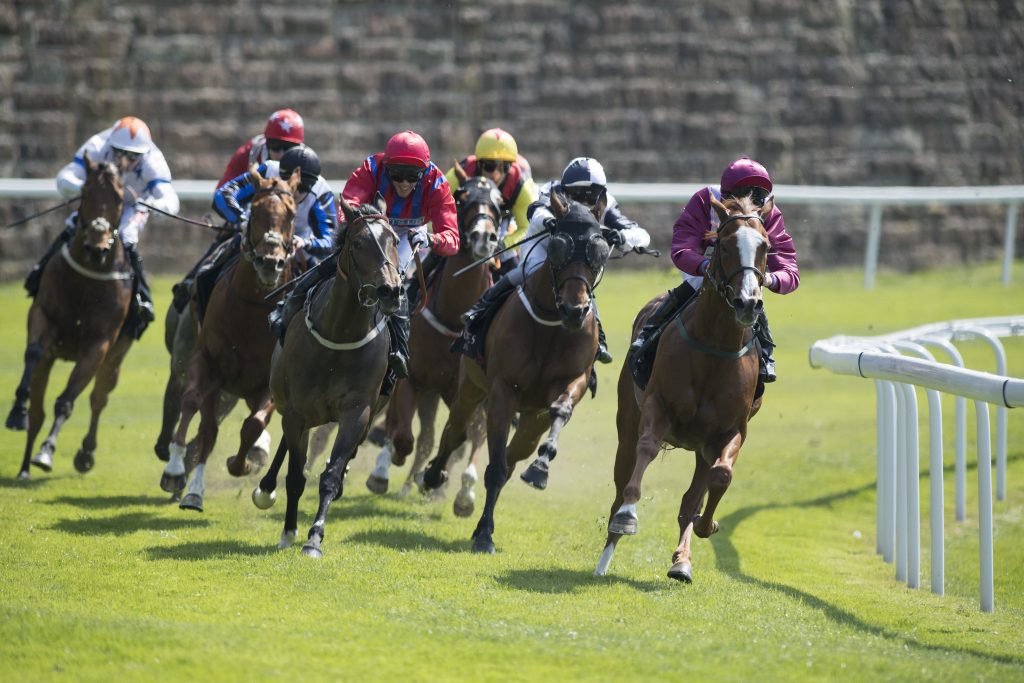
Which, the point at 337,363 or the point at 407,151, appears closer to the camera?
the point at 337,363

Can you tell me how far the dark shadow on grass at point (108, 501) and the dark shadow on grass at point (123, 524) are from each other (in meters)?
0.33

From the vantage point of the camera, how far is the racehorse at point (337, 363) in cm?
775

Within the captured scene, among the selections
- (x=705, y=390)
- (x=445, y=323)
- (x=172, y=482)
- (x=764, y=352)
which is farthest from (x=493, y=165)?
(x=705, y=390)

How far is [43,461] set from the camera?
9.92 meters

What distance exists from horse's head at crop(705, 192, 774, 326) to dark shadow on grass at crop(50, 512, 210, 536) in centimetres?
340

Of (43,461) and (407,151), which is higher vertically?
(407,151)

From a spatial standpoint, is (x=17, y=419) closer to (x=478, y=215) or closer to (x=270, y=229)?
(x=270, y=229)

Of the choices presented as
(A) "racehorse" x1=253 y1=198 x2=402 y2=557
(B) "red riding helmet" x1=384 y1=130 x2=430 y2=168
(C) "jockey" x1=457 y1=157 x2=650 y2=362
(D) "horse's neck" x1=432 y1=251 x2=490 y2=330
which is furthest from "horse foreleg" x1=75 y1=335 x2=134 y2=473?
(C) "jockey" x1=457 y1=157 x2=650 y2=362

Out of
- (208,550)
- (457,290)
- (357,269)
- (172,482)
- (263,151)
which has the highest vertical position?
(263,151)

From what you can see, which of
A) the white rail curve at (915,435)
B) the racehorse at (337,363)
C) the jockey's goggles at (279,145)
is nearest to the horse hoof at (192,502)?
the racehorse at (337,363)

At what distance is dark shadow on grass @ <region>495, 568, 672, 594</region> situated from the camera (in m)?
7.18

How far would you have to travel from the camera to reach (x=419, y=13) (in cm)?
1862

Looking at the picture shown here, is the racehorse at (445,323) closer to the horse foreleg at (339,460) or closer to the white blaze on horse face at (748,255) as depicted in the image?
the horse foreleg at (339,460)

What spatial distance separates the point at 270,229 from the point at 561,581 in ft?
8.52
